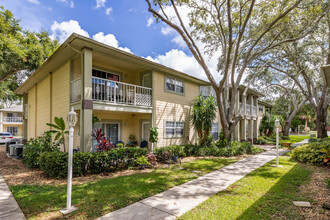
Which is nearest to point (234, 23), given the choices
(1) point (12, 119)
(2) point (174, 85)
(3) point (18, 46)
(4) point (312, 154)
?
(2) point (174, 85)

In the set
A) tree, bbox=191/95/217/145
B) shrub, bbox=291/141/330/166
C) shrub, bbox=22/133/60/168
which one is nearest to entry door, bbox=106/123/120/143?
shrub, bbox=22/133/60/168

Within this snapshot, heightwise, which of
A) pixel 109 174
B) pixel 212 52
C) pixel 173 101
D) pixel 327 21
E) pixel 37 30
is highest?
pixel 37 30

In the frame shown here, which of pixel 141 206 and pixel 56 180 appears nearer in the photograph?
pixel 141 206

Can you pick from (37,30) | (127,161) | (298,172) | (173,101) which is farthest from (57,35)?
(298,172)

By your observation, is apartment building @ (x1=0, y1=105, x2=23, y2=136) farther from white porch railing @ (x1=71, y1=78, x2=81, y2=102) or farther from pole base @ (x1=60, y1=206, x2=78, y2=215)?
pole base @ (x1=60, y1=206, x2=78, y2=215)

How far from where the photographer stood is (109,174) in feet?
25.0

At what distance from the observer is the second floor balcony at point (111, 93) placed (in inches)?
367

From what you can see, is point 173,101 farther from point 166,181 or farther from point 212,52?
point 166,181

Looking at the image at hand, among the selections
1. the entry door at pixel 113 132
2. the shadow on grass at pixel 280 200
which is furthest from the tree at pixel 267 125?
the entry door at pixel 113 132

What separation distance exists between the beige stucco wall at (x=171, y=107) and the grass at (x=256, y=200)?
6.47 metres

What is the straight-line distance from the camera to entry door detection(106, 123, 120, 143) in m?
11.9

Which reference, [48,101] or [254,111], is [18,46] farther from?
[254,111]

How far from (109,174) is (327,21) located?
19.1 m

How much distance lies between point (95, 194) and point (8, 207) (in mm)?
2032
